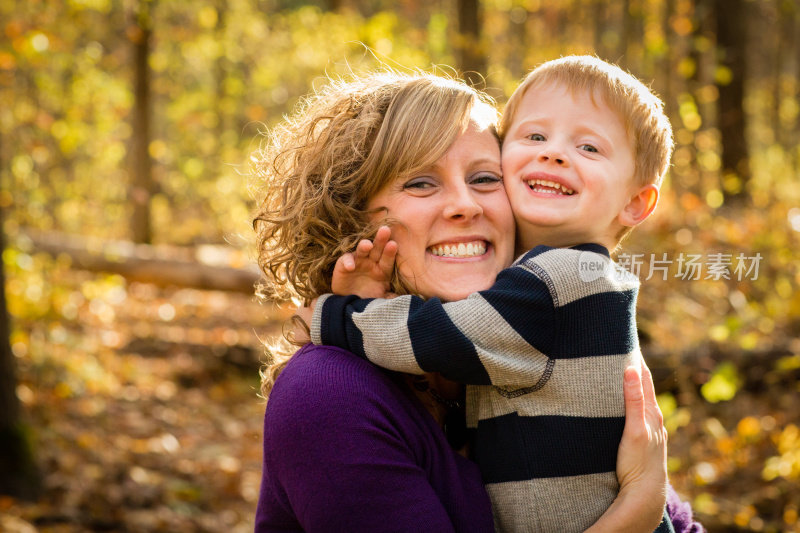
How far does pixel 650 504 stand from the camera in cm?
175

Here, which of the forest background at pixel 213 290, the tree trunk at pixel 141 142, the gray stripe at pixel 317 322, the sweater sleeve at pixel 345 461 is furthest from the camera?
the tree trunk at pixel 141 142

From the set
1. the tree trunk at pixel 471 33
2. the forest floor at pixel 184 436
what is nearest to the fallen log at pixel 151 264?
the forest floor at pixel 184 436

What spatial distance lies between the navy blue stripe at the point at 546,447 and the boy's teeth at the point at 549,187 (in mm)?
615

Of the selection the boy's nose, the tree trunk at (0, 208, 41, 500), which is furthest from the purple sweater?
the tree trunk at (0, 208, 41, 500)

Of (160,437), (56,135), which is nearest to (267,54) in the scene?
(56,135)

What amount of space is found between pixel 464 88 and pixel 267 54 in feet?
40.9

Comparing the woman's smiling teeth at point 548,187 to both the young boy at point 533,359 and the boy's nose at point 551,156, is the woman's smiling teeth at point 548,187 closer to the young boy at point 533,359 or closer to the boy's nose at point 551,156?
the boy's nose at point 551,156

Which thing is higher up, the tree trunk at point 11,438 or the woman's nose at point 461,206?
the woman's nose at point 461,206

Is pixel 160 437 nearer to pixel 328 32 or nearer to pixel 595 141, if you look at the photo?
pixel 595 141

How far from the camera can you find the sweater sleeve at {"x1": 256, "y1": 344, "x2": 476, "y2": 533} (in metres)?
1.49

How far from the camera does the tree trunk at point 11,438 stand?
4719mm

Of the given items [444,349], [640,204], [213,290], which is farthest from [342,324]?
[213,290]

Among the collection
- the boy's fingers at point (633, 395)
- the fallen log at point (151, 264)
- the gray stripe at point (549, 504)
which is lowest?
the fallen log at point (151, 264)

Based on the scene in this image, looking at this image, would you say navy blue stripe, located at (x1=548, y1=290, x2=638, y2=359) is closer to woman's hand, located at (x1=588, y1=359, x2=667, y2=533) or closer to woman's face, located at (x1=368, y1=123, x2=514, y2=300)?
woman's hand, located at (x1=588, y1=359, x2=667, y2=533)
